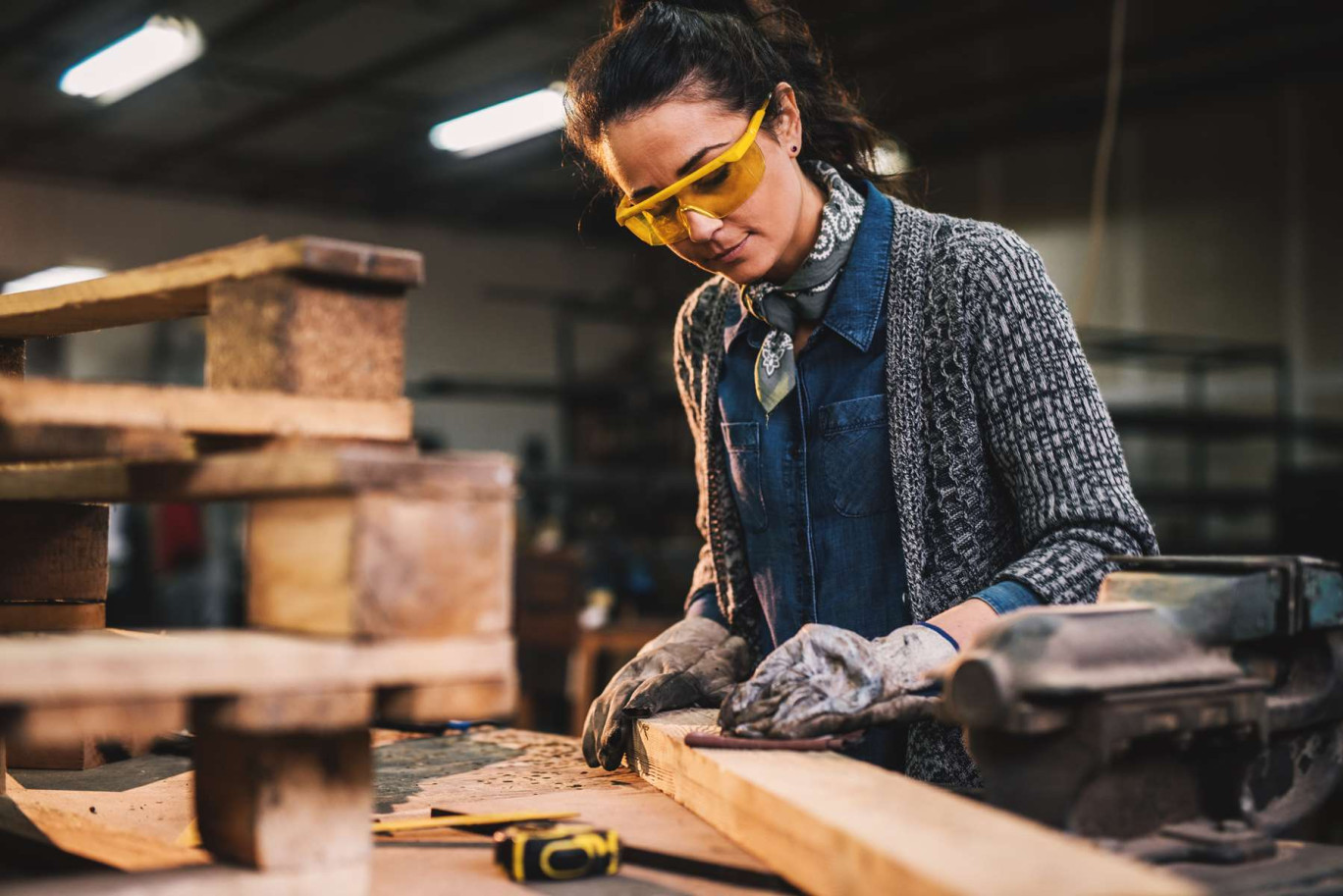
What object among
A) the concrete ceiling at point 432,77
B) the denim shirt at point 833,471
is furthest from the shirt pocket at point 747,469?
the concrete ceiling at point 432,77

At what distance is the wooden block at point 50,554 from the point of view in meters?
1.72

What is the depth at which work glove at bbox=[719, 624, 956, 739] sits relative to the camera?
5.20 ft

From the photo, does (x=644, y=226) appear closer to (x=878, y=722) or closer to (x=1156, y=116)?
(x=878, y=722)

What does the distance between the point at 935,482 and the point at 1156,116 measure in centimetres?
1064

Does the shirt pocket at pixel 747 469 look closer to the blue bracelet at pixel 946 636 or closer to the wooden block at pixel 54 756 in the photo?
the blue bracelet at pixel 946 636

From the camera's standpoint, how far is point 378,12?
30.8 feet

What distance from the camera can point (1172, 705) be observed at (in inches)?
48.8

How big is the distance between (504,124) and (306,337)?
972 centimetres

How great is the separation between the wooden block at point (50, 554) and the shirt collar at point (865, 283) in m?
1.22

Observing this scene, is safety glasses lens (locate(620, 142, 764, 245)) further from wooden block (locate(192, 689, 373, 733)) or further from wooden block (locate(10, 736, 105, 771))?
wooden block (locate(10, 736, 105, 771))

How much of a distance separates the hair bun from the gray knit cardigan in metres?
0.47

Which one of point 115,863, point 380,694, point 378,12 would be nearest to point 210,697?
point 380,694

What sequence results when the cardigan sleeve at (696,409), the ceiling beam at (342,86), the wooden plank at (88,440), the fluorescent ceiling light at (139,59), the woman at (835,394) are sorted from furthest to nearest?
the ceiling beam at (342,86) → the fluorescent ceiling light at (139,59) → the cardigan sleeve at (696,409) → the woman at (835,394) → the wooden plank at (88,440)

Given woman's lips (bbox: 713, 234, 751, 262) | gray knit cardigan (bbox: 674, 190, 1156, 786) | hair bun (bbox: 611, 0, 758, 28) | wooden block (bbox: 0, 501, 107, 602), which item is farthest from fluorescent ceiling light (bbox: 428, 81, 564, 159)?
wooden block (bbox: 0, 501, 107, 602)
